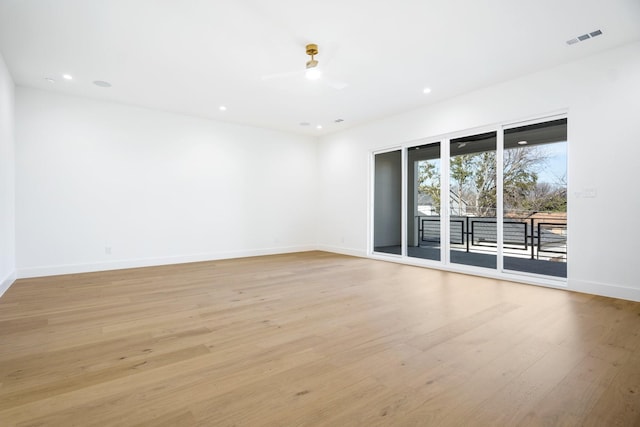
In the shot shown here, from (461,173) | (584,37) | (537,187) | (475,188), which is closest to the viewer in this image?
(584,37)

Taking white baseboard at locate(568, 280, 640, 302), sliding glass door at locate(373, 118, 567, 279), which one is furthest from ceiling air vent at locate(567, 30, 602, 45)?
white baseboard at locate(568, 280, 640, 302)

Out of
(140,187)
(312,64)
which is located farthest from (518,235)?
(140,187)

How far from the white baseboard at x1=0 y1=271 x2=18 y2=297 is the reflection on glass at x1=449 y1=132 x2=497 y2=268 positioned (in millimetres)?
6056

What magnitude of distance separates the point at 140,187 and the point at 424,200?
200 inches

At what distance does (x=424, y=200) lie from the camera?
579cm

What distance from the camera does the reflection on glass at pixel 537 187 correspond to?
410 centimetres

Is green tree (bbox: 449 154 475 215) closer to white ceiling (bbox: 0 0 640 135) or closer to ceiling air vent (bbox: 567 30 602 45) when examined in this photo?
white ceiling (bbox: 0 0 640 135)

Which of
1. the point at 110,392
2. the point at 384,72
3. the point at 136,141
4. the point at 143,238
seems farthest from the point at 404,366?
the point at 136,141

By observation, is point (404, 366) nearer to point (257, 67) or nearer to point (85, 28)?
point (257, 67)

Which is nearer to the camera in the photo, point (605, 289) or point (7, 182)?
point (605, 289)

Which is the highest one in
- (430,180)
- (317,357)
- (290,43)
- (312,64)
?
(290,43)

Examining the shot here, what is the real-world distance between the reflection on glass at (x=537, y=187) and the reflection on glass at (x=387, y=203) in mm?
2817

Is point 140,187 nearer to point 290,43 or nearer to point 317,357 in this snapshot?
point 290,43

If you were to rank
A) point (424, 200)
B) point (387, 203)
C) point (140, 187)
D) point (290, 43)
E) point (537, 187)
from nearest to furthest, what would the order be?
point (290, 43), point (537, 187), point (140, 187), point (424, 200), point (387, 203)
